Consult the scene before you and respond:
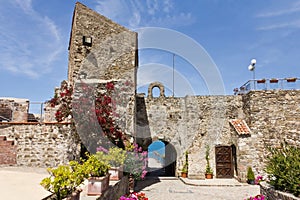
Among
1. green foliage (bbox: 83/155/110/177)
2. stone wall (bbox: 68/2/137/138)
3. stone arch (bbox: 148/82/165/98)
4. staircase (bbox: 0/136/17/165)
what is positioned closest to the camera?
green foliage (bbox: 83/155/110/177)

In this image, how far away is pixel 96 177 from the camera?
461 centimetres

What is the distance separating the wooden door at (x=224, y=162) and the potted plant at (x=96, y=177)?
9.44m

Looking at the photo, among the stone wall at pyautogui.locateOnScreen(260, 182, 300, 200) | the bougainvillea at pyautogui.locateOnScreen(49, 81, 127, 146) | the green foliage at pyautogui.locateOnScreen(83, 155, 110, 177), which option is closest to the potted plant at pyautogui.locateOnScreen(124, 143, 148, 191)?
the bougainvillea at pyautogui.locateOnScreen(49, 81, 127, 146)

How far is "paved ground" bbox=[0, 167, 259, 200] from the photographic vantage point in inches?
183

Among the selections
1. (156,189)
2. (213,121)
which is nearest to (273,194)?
(156,189)

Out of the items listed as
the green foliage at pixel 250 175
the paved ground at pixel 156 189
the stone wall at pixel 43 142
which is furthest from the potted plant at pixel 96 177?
the green foliage at pixel 250 175

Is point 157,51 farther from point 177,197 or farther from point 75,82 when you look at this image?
point 177,197

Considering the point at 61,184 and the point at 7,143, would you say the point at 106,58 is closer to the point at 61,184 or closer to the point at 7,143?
the point at 7,143

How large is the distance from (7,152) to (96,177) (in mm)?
5143

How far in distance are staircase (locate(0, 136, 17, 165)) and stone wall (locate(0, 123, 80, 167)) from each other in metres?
0.11

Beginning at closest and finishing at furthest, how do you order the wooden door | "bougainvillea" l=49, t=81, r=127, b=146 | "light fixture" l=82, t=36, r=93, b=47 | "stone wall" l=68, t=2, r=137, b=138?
"bougainvillea" l=49, t=81, r=127, b=146
"stone wall" l=68, t=2, r=137, b=138
"light fixture" l=82, t=36, r=93, b=47
the wooden door

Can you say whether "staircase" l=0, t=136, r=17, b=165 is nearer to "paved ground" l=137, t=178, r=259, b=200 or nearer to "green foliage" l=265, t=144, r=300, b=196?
"paved ground" l=137, t=178, r=259, b=200

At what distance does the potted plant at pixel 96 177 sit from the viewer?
14.5ft

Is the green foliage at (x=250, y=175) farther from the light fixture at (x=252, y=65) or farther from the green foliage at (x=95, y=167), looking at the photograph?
the green foliage at (x=95, y=167)
